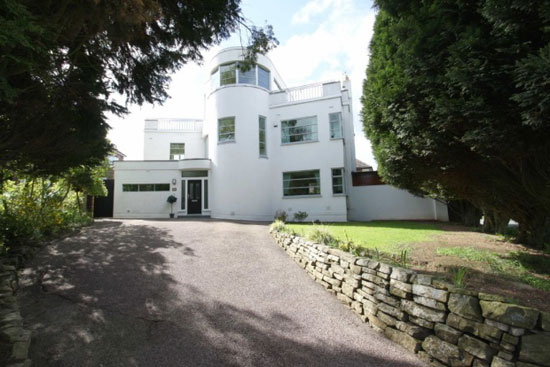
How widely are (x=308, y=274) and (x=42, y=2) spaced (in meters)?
6.53

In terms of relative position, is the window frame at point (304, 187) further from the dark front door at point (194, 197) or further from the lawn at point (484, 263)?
the lawn at point (484, 263)

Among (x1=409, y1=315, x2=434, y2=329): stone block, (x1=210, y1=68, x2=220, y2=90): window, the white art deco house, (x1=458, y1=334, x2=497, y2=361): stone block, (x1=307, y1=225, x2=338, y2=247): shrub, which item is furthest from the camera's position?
(x1=210, y1=68, x2=220, y2=90): window

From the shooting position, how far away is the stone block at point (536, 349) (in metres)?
2.35

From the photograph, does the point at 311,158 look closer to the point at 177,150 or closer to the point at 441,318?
the point at 177,150

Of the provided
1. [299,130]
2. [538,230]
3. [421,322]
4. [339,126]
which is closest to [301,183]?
[299,130]

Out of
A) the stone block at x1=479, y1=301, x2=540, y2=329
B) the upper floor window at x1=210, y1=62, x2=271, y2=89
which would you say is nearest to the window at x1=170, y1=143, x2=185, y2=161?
the upper floor window at x1=210, y1=62, x2=271, y2=89

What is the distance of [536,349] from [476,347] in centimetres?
50

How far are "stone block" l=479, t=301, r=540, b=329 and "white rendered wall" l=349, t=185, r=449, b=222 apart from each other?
13.4 metres

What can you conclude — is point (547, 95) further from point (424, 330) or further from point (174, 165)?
point (174, 165)

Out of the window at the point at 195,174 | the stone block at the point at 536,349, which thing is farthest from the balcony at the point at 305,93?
the stone block at the point at 536,349

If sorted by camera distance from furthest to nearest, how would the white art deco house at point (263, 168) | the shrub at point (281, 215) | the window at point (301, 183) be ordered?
1. the window at point (301, 183)
2. the white art deco house at point (263, 168)
3. the shrub at point (281, 215)

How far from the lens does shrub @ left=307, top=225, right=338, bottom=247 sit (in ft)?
20.1

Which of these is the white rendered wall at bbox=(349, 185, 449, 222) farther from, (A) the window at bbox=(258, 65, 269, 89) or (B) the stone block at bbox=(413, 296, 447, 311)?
(B) the stone block at bbox=(413, 296, 447, 311)

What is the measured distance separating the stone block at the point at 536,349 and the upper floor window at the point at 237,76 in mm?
16197
